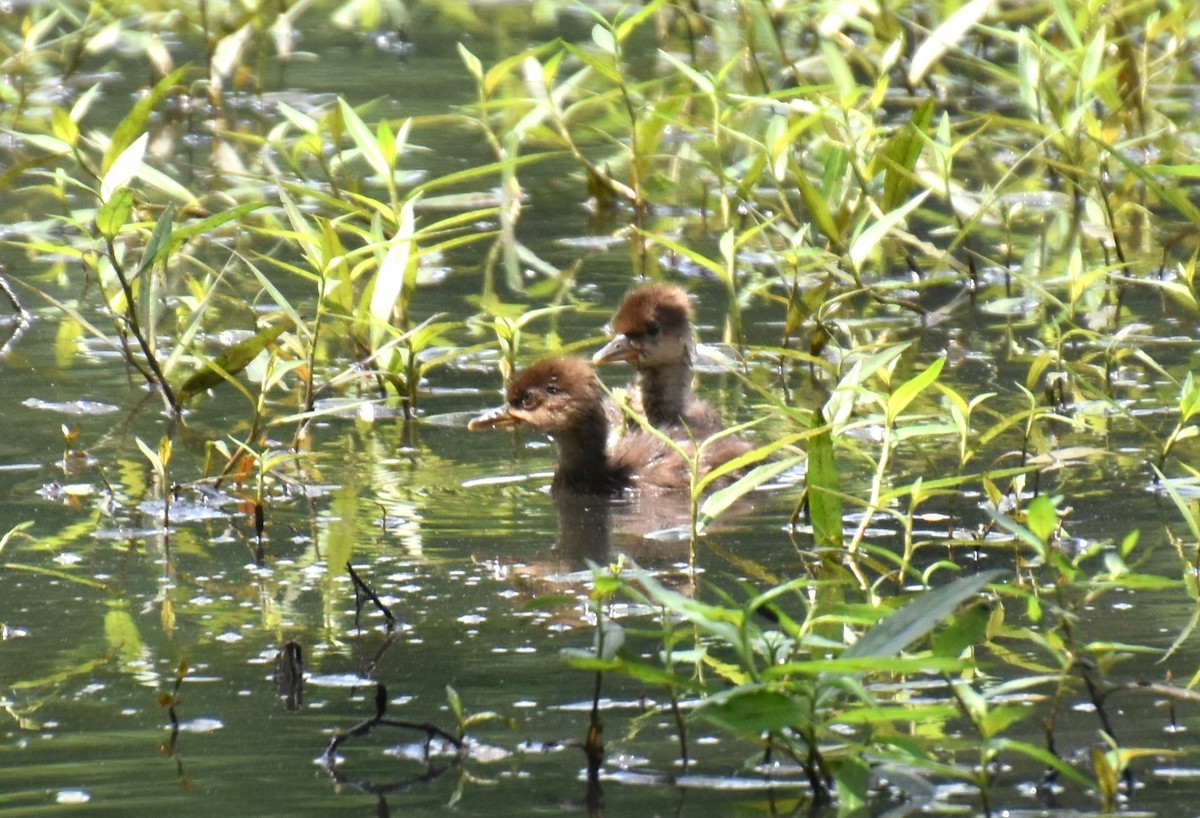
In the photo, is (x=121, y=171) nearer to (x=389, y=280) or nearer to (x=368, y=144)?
(x=389, y=280)

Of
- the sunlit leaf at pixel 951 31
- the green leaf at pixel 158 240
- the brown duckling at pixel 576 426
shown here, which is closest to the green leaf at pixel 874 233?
the brown duckling at pixel 576 426

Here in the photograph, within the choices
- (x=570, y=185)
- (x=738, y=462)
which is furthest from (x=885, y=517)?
(x=570, y=185)

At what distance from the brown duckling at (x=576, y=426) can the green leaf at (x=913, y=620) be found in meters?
2.98

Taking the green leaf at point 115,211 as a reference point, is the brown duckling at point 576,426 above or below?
below

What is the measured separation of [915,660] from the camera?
10.8 ft

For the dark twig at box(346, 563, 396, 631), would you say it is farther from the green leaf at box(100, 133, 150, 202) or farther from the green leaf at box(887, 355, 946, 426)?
the green leaf at box(100, 133, 150, 202)

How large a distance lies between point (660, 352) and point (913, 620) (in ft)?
12.6

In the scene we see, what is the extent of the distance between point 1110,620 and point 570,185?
5.95 metres

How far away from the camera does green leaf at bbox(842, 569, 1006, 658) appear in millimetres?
3336

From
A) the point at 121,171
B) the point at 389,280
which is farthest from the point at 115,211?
the point at 389,280

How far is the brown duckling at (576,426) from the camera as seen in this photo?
256 inches

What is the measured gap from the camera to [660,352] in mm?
7188

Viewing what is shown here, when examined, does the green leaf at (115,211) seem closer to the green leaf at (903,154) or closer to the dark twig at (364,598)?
the dark twig at (364,598)

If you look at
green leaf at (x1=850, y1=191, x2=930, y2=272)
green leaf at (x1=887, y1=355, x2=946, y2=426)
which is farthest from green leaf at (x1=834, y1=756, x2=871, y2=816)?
green leaf at (x1=850, y1=191, x2=930, y2=272)
